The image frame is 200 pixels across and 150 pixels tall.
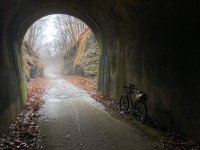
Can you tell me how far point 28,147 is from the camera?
24.6 ft

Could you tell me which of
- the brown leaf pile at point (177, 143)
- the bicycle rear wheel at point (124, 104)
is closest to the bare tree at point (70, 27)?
the bicycle rear wheel at point (124, 104)

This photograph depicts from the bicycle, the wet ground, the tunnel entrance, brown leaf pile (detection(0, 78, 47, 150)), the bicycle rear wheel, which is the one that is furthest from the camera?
the tunnel entrance

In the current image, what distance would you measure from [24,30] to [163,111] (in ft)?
33.6

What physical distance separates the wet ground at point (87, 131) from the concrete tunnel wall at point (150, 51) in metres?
1.21

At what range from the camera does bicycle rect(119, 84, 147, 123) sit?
1049cm

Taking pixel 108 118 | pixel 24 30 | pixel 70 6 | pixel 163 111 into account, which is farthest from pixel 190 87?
pixel 24 30

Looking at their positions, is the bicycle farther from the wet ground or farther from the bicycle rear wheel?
the wet ground

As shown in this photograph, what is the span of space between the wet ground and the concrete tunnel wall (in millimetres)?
1206

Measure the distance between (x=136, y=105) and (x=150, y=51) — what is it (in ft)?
6.97

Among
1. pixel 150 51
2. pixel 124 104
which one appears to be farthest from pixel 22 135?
pixel 124 104

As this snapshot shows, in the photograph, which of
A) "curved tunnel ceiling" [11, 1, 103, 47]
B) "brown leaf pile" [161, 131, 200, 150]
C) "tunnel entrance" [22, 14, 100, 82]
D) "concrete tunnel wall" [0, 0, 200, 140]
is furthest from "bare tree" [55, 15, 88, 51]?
"brown leaf pile" [161, 131, 200, 150]

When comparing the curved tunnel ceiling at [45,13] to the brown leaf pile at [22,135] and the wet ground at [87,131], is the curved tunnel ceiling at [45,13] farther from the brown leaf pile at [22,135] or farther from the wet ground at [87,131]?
the brown leaf pile at [22,135]

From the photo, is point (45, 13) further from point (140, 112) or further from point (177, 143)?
point (177, 143)

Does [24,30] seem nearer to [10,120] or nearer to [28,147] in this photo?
[10,120]
